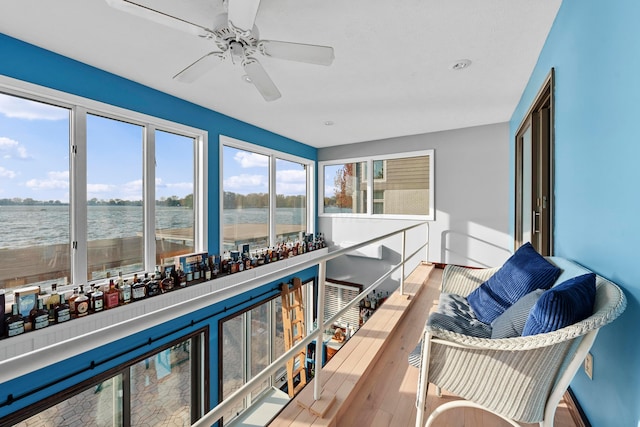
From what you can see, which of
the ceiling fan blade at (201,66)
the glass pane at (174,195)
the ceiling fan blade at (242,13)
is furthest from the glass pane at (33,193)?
the ceiling fan blade at (242,13)

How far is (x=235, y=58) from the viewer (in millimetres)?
1785

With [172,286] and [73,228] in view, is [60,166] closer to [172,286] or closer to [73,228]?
[73,228]

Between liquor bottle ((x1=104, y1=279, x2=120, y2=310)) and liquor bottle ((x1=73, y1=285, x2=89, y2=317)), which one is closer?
liquor bottle ((x1=73, y1=285, x2=89, y2=317))

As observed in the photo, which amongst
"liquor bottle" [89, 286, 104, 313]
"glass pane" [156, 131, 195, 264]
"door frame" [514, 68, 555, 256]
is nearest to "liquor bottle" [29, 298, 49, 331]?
"liquor bottle" [89, 286, 104, 313]

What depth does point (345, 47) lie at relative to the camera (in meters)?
2.11

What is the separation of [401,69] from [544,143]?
1333 mm

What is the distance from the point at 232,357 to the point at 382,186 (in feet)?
12.0

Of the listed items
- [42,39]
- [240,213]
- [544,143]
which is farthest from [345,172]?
[42,39]

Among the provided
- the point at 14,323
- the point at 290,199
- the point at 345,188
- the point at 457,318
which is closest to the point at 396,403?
the point at 457,318

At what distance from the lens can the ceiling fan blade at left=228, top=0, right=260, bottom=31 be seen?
1.30m

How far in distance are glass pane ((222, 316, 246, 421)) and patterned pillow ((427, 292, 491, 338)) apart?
9.46 ft

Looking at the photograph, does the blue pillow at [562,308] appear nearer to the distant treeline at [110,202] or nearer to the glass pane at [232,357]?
the distant treeline at [110,202]

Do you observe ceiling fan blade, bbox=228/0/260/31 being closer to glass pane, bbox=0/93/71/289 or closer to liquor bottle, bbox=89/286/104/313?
glass pane, bbox=0/93/71/289

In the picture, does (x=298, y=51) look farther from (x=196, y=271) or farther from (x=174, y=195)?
(x=196, y=271)
